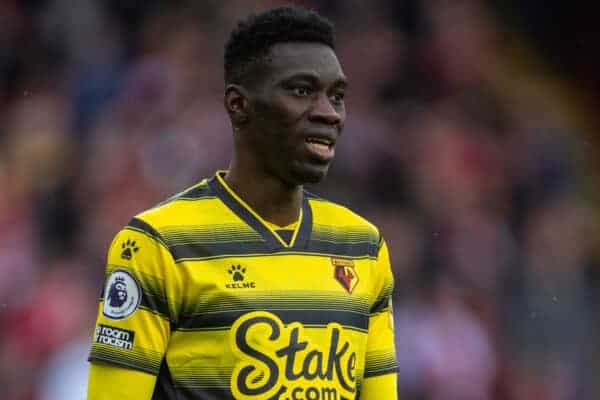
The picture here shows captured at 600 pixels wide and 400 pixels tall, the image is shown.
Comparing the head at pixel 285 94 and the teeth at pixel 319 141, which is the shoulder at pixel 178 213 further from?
the teeth at pixel 319 141

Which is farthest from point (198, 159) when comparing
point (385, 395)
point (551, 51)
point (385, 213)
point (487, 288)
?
point (385, 395)

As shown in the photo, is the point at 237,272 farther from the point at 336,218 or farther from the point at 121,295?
the point at 336,218

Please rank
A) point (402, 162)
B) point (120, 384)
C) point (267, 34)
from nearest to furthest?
1. point (120, 384)
2. point (267, 34)
3. point (402, 162)

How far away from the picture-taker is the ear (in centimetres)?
328

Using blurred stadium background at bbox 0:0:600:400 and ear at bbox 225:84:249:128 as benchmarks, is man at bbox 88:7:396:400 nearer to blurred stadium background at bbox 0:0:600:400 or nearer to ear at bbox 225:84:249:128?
ear at bbox 225:84:249:128

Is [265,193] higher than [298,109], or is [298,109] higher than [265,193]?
[298,109]

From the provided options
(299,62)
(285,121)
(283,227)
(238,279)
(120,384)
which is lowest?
(120,384)

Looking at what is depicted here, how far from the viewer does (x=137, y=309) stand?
120 inches

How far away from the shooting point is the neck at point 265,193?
3.31m

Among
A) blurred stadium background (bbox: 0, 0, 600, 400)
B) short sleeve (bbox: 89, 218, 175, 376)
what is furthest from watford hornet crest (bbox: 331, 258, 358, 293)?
blurred stadium background (bbox: 0, 0, 600, 400)

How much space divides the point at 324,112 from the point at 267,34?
0.27 m

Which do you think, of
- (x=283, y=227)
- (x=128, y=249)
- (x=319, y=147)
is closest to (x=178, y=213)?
(x=128, y=249)

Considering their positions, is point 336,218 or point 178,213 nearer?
point 178,213

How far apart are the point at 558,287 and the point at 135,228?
4058 mm
